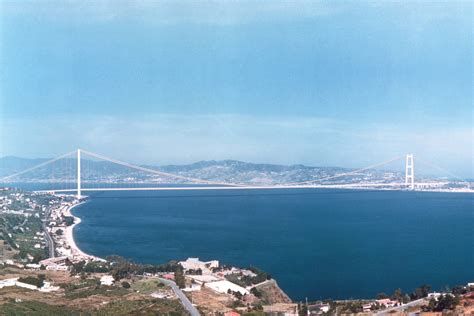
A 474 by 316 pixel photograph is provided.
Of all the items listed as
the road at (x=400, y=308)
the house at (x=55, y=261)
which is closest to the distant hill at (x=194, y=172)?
the house at (x=55, y=261)

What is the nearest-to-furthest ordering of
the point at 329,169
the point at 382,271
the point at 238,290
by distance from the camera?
the point at 238,290, the point at 382,271, the point at 329,169

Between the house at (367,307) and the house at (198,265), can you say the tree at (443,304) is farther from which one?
the house at (198,265)

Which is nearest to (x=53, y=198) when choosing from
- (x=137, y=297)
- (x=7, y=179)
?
(x=7, y=179)

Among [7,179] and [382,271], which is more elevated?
[7,179]

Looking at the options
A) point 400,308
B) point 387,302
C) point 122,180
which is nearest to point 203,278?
point 387,302

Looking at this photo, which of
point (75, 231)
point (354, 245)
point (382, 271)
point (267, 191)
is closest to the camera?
point (382, 271)

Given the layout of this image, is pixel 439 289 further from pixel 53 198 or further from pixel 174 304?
pixel 53 198

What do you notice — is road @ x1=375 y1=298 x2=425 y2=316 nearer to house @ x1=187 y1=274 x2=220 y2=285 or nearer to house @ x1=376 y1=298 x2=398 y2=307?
house @ x1=376 y1=298 x2=398 y2=307
